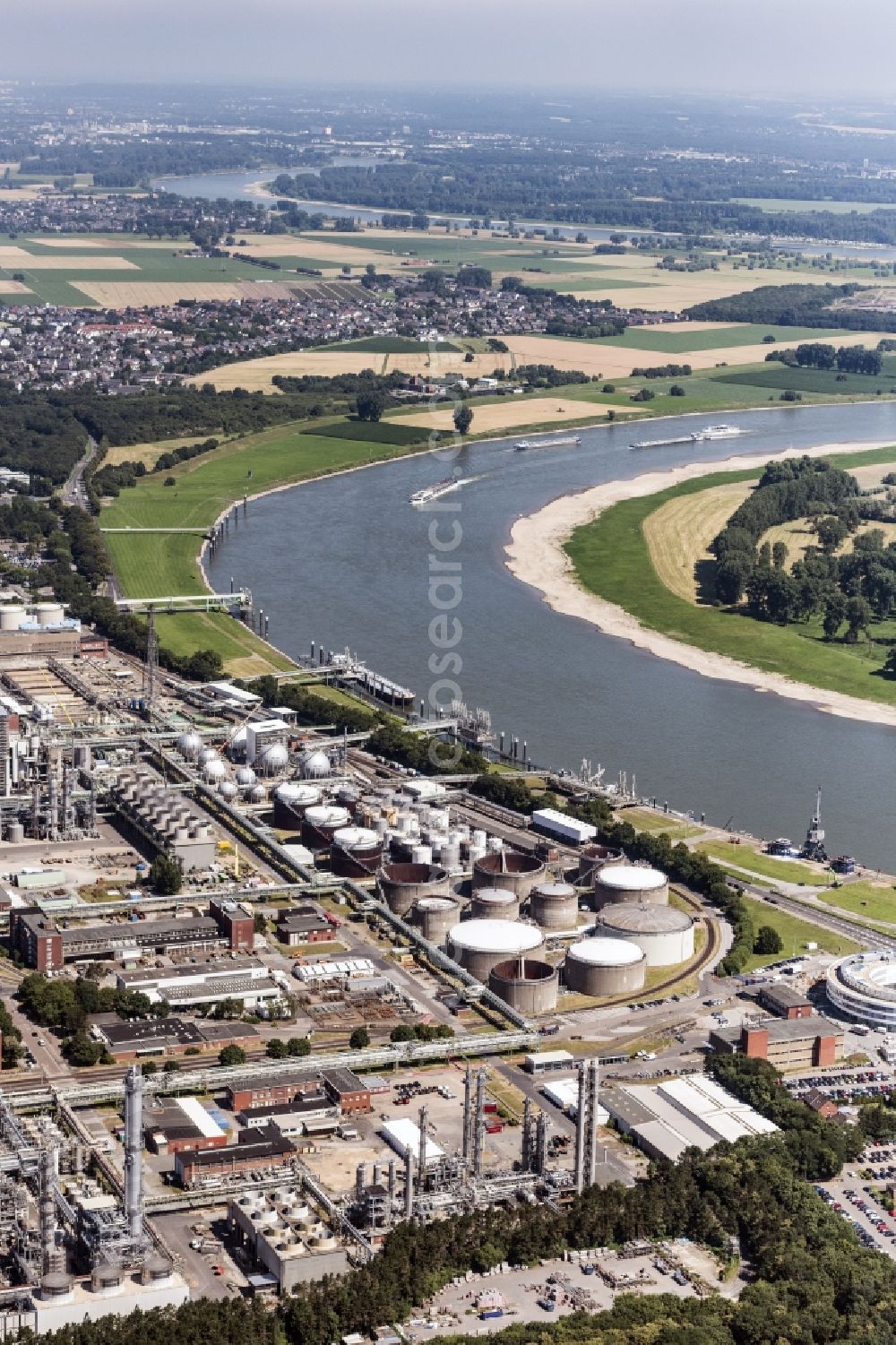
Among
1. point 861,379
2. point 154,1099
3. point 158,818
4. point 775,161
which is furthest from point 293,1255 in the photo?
point 775,161

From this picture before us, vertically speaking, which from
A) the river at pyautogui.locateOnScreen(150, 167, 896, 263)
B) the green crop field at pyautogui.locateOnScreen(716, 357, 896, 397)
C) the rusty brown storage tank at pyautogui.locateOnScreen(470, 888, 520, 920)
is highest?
the river at pyautogui.locateOnScreen(150, 167, 896, 263)

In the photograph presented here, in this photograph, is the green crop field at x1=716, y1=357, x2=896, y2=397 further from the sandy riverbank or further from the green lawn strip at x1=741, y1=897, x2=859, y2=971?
the green lawn strip at x1=741, y1=897, x2=859, y2=971

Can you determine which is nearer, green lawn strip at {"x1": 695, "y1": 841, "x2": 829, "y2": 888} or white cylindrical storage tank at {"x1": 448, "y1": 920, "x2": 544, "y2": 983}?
white cylindrical storage tank at {"x1": 448, "y1": 920, "x2": 544, "y2": 983}

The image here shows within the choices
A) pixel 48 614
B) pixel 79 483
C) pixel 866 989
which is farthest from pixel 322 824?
pixel 79 483

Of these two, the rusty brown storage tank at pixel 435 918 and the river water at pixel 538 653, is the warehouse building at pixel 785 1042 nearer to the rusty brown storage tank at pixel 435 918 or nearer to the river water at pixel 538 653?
the rusty brown storage tank at pixel 435 918

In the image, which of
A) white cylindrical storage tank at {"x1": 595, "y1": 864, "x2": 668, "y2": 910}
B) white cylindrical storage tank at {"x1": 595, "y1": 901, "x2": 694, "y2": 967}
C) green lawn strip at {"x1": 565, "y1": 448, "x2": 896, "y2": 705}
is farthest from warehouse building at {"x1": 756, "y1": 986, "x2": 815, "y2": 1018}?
green lawn strip at {"x1": 565, "y1": 448, "x2": 896, "y2": 705}

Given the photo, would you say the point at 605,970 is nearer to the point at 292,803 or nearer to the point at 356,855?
the point at 356,855
